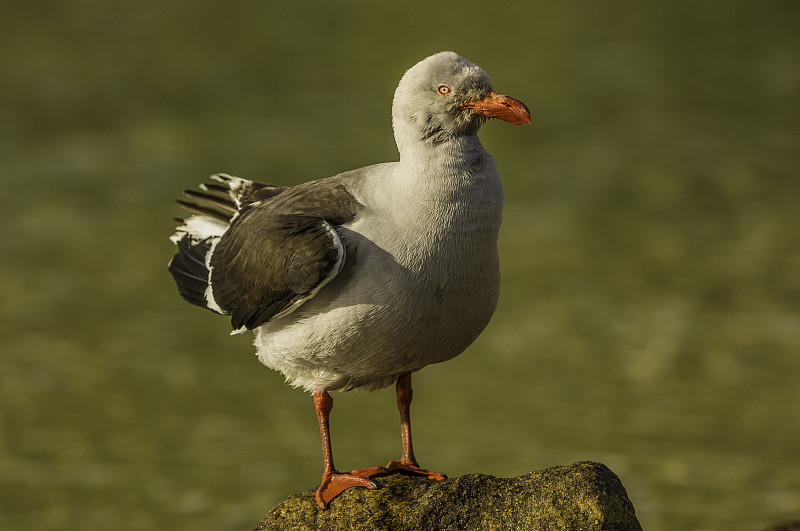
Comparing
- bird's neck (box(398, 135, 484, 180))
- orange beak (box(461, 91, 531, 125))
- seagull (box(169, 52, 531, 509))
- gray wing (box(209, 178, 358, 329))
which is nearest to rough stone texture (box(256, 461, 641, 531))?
seagull (box(169, 52, 531, 509))

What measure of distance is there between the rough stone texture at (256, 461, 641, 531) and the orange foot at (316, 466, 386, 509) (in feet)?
0.17

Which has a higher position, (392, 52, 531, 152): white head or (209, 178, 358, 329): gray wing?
(392, 52, 531, 152): white head

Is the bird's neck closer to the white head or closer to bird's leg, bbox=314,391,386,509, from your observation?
the white head

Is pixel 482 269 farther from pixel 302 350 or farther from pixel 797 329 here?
pixel 797 329

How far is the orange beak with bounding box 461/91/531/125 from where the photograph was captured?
24.1ft

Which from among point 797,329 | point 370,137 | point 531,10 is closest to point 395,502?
point 797,329

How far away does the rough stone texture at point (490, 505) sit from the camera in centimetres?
716

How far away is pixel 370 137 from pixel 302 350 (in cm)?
2092

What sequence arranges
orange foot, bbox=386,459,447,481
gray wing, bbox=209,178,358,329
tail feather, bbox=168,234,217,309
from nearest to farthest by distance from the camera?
gray wing, bbox=209,178,358,329
orange foot, bbox=386,459,447,481
tail feather, bbox=168,234,217,309

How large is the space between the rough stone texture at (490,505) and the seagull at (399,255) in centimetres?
18

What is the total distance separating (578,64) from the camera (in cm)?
3191

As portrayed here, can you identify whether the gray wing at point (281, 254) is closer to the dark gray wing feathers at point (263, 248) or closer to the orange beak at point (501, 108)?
the dark gray wing feathers at point (263, 248)

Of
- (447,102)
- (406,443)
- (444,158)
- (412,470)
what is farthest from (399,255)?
(412,470)

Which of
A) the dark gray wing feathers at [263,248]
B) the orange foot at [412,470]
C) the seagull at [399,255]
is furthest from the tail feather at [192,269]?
the orange foot at [412,470]
